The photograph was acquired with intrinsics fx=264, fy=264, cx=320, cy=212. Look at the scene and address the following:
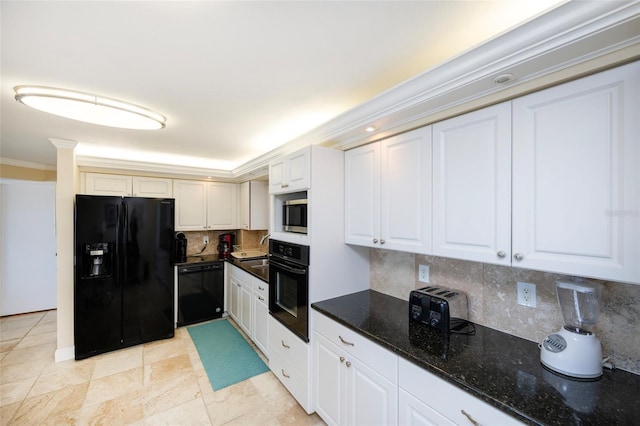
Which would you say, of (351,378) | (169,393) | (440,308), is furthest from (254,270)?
(440,308)

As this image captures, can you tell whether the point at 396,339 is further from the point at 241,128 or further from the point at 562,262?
the point at 241,128

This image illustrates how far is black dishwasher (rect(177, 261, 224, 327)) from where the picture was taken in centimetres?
360

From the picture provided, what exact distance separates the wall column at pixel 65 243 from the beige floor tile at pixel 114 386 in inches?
29.2

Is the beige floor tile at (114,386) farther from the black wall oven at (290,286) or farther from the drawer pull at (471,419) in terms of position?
the drawer pull at (471,419)

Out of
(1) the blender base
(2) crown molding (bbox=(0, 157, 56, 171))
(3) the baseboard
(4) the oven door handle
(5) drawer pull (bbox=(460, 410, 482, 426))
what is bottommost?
(3) the baseboard

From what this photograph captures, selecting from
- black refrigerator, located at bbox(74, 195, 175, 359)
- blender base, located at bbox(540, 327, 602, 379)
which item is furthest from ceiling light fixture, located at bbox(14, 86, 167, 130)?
blender base, located at bbox(540, 327, 602, 379)

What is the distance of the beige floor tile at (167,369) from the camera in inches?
99.0

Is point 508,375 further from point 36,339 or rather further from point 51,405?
point 36,339

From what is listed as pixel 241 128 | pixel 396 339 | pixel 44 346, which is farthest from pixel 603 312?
pixel 44 346

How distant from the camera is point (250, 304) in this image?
3109 mm

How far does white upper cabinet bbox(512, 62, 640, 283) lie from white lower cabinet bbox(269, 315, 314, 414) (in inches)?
65.6

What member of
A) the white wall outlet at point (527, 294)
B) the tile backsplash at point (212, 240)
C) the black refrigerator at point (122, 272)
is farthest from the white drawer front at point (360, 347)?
the tile backsplash at point (212, 240)

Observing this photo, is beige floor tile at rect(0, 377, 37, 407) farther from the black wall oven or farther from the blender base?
the blender base

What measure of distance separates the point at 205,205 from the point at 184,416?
2.82 m
